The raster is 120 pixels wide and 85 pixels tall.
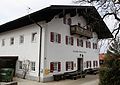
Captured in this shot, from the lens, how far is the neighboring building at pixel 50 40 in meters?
19.9

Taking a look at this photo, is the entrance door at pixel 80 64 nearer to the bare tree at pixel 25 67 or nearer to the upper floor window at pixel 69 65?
the upper floor window at pixel 69 65

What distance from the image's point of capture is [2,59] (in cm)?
2259

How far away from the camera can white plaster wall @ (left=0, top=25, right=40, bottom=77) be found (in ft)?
68.0

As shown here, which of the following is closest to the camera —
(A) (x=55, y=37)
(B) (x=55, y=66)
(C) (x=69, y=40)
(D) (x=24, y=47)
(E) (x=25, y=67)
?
(B) (x=55, y=66)

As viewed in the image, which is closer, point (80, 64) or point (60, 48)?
point (60, 48)

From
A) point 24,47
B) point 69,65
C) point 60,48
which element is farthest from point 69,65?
point 24,47

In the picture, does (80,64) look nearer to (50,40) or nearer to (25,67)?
(50,40)

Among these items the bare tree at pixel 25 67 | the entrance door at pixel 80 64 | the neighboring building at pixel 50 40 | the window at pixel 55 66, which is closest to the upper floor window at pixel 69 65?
the neighboring building at pixel 50 40

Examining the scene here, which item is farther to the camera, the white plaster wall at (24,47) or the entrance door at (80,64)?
the entrance door at (80,64)

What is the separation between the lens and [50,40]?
20.6 m

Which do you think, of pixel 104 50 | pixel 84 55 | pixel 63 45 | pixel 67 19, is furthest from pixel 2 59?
pixel 104 50

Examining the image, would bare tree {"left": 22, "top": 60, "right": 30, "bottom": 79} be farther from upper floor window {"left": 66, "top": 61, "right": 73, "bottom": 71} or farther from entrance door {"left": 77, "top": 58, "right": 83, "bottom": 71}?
entrance door {"left": 77, "top": 58, "right": 83, "bottom": 71}

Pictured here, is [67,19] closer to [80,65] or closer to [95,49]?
[80,65]

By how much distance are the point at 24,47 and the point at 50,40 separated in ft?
11.5
